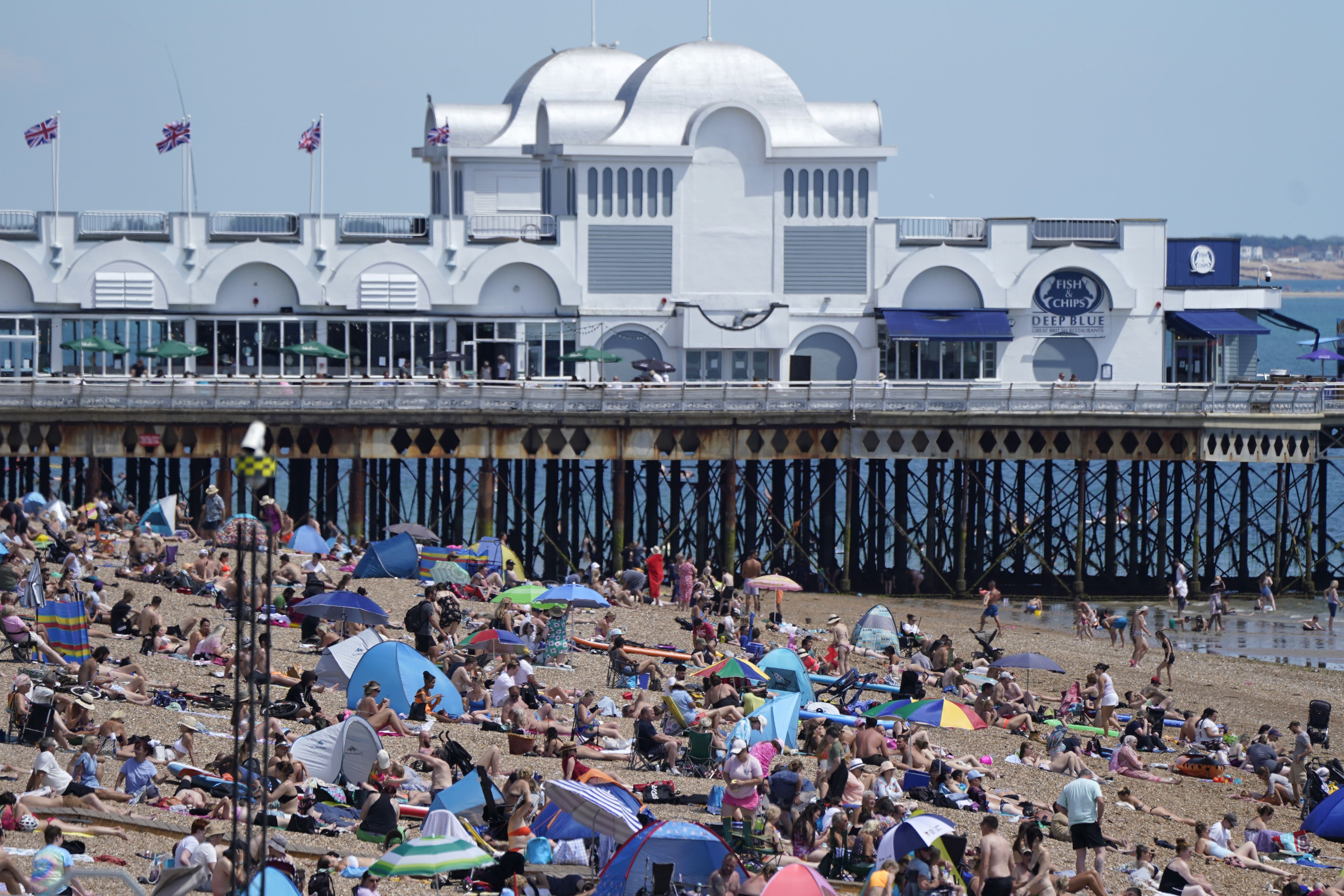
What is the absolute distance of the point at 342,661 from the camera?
24.6m

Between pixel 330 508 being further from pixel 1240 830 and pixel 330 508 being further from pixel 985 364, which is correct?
pixel 1240 830

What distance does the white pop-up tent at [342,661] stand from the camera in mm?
24641

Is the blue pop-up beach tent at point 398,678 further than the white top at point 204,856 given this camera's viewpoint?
Yes

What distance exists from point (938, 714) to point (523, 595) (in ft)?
27.3

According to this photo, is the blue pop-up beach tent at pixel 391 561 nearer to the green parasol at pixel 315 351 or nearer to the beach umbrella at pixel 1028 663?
the green parasol at pixel 315 351

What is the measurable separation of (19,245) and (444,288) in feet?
31.8

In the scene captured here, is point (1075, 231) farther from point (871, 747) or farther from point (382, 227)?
point (871, 747)

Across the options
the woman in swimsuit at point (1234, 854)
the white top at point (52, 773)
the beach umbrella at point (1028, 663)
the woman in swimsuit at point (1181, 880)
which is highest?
the white top at point (52, 773)

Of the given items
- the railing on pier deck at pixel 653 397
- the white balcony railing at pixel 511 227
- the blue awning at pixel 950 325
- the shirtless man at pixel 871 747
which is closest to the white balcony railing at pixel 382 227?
the white balcony railing at pixel 511 227

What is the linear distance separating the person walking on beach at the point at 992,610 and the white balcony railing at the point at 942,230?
1031 cm

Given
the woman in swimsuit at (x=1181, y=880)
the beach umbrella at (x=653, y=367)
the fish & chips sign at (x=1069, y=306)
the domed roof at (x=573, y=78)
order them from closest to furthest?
the woman in swimsuit at (x=1181, y=880)
the beach umbrella at (x=653, y=367)
the fish & chips sign at (x=1069, y=306)
the domed roof at (x=573, y=78)

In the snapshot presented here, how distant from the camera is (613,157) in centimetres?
4472

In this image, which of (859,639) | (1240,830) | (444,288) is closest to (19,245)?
(444,288)

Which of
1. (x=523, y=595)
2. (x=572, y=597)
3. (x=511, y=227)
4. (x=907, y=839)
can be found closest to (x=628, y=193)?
(x=511, y=227)
